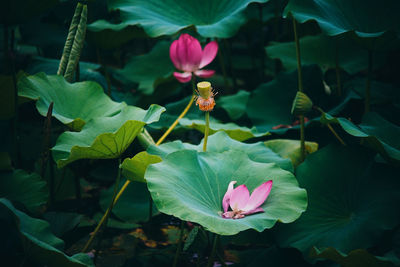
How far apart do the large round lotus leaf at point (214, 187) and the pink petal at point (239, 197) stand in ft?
0.13

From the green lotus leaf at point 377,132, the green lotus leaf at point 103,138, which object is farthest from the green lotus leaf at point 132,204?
the green lotus leaf at point 377,132

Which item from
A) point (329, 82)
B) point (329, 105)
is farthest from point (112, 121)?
point (329, 82)

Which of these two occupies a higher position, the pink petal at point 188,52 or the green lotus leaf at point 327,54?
the pink petal at point 188,52

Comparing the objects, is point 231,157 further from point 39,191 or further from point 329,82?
point 329,82

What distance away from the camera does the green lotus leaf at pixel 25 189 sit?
1.44 m

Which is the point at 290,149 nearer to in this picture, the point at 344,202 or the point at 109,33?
the point at 344,202

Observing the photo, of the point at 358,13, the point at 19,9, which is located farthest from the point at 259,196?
the point at 19,9

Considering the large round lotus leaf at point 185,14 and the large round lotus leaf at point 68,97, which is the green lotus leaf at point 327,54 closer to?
the large round lotus leaf at point 185,14

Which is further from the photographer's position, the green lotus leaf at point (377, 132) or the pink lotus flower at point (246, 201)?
the green lotus leaf at point (377, 132)

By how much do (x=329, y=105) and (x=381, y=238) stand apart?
927 millimetres

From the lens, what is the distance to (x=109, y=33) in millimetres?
2250

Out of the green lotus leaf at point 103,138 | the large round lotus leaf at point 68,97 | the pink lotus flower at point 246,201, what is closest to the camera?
the pink lotus flower at point 246,201

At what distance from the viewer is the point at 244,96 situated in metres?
2.41

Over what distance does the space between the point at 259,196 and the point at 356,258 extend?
0.32m
